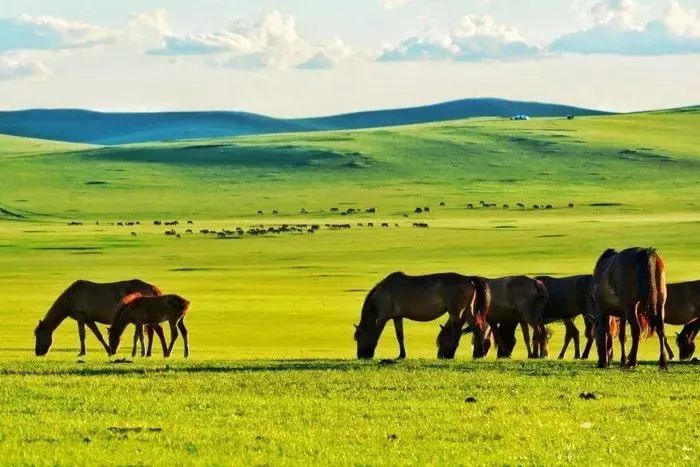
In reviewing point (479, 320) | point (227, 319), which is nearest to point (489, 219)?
point (227, 319)

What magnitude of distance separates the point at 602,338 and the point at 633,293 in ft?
2.86

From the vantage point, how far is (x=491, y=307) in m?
25.6

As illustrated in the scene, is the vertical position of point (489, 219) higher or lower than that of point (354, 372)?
lower

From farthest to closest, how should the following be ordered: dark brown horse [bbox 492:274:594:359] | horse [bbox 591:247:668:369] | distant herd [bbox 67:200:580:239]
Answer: distant herd [bbox 67:200:580:239] → dark brown horse [bbox 492:274:594:359] → horse [bbox 591:247:668:369]

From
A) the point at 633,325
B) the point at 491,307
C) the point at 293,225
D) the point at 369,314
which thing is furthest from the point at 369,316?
the point at 293,225

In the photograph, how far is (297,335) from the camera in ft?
103

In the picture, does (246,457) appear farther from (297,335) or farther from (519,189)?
(519,189)

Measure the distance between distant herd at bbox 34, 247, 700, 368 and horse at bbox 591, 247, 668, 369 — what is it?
0.01m

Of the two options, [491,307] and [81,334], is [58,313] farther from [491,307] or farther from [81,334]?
[491,307]

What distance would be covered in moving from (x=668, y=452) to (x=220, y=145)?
153 metres

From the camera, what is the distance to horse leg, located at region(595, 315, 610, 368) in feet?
66.6

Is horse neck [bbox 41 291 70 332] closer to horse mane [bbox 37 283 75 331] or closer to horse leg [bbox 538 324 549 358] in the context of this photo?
horse mane [bbox 37 283 75 331]

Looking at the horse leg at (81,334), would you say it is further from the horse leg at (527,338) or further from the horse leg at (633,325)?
the horse leg at (633,325)

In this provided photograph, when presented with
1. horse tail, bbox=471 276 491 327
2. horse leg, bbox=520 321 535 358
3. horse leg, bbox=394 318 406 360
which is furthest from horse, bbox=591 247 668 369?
horse leg, bbox=520 321 535 358
